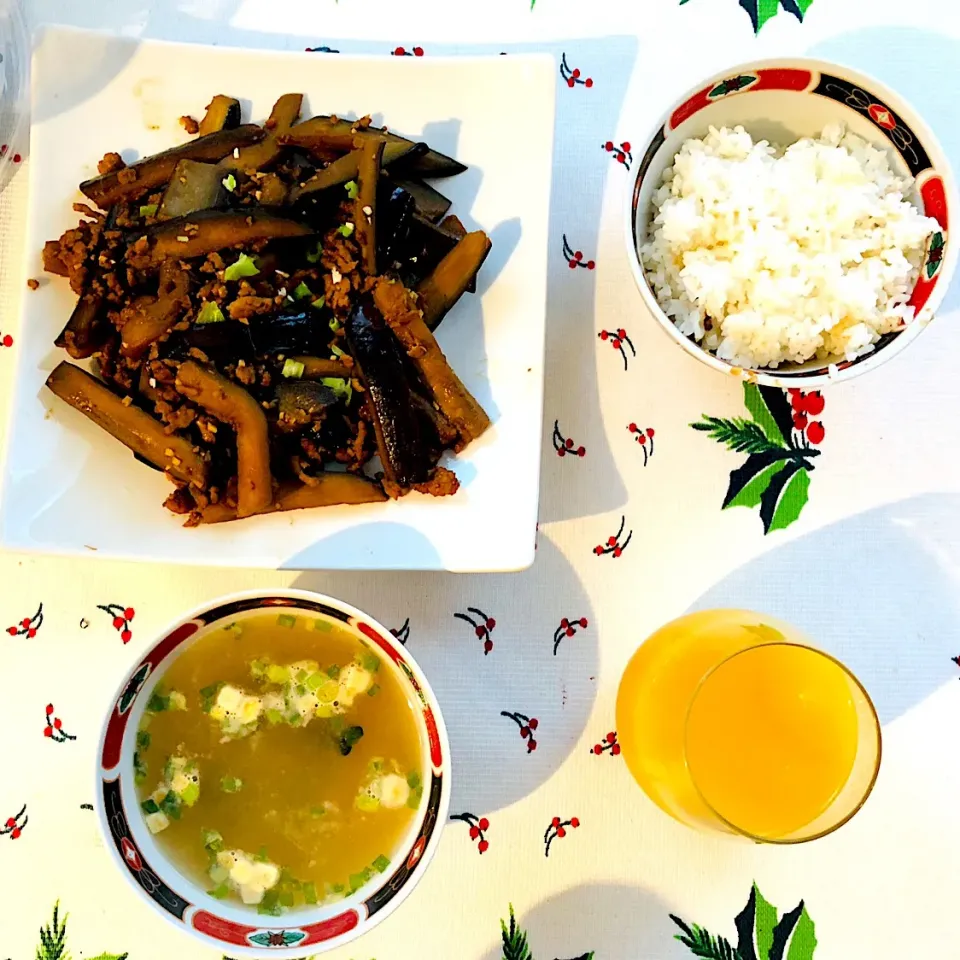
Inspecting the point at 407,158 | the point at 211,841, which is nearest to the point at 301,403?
the point at 407,158

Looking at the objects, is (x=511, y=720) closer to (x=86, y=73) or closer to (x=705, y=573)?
(x=705, y=573)

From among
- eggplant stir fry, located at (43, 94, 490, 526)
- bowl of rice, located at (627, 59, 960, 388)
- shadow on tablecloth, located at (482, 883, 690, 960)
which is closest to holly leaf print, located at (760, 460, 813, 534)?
bowl of rice, located at (627, 59, 960, 388)

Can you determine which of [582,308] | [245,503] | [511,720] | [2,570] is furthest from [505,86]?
[2,570]

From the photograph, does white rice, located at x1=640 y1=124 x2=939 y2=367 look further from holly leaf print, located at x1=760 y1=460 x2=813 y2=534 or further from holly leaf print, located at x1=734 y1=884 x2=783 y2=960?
holly leaf print, located at x1=734 y1=884 x2=783 y2=960

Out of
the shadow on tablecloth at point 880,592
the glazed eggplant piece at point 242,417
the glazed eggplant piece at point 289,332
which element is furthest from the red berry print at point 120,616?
the shadow on tablecloth at point 880,592

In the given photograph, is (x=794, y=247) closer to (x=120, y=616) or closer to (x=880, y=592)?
(x=880, y=592)

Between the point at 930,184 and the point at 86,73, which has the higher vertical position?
the point at 930,184

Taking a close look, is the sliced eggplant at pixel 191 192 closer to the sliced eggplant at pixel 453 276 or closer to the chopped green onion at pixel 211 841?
the sliced eggplant at pixel 453 276
